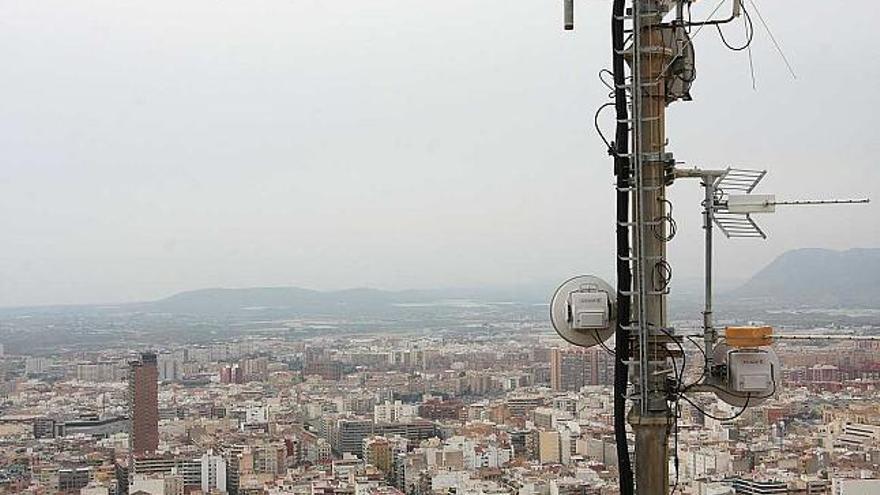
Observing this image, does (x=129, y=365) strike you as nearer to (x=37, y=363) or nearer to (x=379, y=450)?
(x=37, y=363)

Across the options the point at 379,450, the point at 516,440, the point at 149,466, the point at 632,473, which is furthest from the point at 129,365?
the point at 632,473

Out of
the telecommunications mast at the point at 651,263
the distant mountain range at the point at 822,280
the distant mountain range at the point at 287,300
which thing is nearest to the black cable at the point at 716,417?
the telecommunications mast at the point at 651,263

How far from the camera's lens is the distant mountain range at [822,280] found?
13.3 feet

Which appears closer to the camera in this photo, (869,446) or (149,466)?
(869,446)

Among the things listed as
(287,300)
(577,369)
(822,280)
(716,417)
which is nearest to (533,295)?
(577,369)

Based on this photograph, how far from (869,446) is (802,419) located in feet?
0.96

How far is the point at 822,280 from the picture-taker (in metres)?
4.35

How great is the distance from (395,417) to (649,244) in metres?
4.66

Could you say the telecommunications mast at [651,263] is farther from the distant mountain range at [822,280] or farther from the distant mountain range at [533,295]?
the distant mountain range at [822,280]

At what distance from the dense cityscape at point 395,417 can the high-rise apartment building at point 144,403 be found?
0.02m

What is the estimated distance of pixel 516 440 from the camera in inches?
222

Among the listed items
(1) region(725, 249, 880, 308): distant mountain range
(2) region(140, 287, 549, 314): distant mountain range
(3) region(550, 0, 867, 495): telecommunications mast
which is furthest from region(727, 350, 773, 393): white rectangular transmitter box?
(2) region(140, 287, 549, 314): distant mountain range

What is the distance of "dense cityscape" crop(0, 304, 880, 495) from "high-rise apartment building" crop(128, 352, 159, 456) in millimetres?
17

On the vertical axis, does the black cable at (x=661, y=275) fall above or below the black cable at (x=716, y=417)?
above
